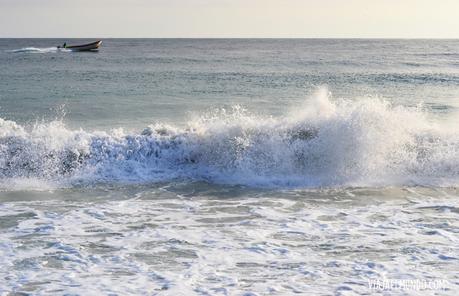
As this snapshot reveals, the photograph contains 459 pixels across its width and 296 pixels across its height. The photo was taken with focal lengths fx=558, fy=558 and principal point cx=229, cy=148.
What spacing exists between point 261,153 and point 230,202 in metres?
2.96

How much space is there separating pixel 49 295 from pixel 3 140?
8.25 metres

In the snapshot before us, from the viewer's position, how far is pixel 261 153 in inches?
506

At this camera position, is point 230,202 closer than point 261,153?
Yes

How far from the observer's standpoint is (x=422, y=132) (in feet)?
44.9

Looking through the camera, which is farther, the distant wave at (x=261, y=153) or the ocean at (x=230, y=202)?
the distant wave at (x=261, y=153)

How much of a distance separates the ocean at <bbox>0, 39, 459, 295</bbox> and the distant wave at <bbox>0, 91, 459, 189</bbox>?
0.04m

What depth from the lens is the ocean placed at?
21.5 ft

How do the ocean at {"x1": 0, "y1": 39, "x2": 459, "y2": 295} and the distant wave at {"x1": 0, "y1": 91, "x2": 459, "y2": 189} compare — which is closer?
the ocean at {"x1": 0, "y1": 39, "x2": 459, "y2": 295}

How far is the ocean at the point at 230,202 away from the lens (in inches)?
258

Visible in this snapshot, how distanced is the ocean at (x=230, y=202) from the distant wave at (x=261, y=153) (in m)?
0.04

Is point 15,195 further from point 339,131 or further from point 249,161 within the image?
point 339,131

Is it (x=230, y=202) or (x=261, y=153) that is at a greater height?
(x=261, y=153)

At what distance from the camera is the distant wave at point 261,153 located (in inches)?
469

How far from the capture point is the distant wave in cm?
1192
